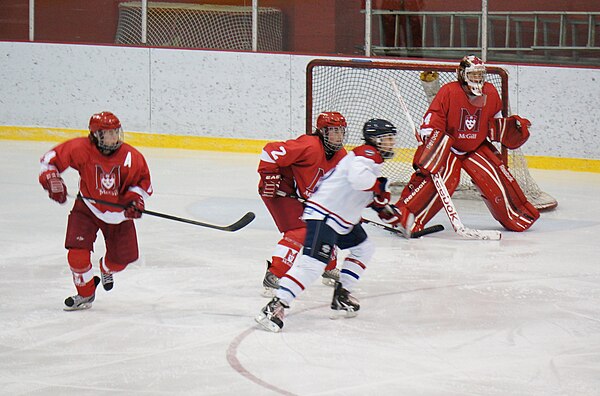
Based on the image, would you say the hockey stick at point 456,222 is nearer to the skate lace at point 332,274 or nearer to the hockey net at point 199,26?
the skate lace at point 332,274

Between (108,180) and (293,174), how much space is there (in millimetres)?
883

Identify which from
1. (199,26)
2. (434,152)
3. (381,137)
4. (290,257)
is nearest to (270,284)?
(290,257)

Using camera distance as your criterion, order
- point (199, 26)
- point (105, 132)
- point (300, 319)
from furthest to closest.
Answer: point (199, 26) → point (300, 319) → point (105, 132)

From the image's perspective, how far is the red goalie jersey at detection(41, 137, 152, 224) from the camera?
4.39 m

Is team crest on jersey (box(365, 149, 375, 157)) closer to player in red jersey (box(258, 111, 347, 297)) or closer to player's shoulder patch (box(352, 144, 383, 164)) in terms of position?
player's shoulder patch (box(352, 144, 383, 164))

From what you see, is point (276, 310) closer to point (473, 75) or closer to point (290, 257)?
point (290, 257)

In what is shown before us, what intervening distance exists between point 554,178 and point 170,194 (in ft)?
9.37

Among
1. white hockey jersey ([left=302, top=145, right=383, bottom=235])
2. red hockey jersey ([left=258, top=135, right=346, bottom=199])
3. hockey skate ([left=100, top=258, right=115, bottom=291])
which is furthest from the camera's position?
red hockey jersey ([left=258, top=135, right=346, bottom=199])

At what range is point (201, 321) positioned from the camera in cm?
443

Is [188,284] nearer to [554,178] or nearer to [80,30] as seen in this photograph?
[554,178]

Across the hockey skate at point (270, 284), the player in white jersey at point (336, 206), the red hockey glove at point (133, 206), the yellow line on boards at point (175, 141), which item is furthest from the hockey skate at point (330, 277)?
the yellow line on boards at point (175, 141)

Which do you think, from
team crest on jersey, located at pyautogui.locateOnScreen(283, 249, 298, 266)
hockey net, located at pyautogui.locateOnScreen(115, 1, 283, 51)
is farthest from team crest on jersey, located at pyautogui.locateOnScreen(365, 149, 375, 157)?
hockey net, located at pyautogui.locateOnScreen(115, 1, 283, 51)

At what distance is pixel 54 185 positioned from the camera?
427cm

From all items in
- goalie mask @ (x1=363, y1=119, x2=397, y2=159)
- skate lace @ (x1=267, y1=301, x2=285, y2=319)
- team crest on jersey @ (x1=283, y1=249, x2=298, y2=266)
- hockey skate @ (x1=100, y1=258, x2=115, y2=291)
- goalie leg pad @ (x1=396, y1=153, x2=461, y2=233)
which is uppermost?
goalie mask @ (x1=363, y1=119, x2=397, y2=159)
